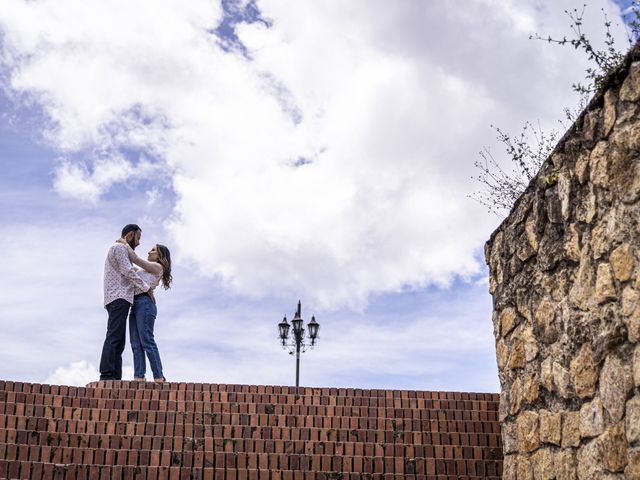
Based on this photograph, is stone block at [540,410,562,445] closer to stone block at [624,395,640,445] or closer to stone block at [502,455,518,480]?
stone block at [502,455,518,480]

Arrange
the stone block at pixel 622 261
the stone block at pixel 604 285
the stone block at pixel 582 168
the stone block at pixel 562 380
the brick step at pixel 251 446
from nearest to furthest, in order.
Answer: the stone block at pixel 622 261
the stone block at pixel 604 285
the stone block at pixel 582 168
the stone block at pixel 562 380
the brick step at pixel 251 446

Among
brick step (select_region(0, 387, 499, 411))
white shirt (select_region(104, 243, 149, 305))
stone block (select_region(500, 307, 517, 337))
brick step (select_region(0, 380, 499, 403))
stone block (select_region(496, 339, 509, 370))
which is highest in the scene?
white shirt (select_region(104, 243, 149, 305))

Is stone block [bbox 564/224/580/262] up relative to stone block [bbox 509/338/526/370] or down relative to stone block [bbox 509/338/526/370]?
up

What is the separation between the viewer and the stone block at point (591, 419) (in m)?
4.31

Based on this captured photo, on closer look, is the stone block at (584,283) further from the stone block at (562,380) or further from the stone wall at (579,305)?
the stone block at (562,380)

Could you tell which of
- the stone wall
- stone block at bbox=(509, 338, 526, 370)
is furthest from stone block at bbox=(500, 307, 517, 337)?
stone block at bbox=(509, 338, 526, 370)

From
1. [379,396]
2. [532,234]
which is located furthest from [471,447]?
[532,234]

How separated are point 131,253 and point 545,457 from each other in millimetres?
4369

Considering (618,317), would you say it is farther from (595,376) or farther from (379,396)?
(379,396)

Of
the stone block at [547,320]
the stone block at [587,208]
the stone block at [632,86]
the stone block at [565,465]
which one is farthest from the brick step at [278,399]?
the stone block at [632,86]

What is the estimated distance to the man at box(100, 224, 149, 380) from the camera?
734 centimetres

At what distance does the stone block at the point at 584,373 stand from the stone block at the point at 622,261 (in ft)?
1.79

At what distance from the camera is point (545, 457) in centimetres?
500

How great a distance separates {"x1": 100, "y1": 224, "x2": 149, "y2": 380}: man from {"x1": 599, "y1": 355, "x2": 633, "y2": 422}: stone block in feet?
14.9
